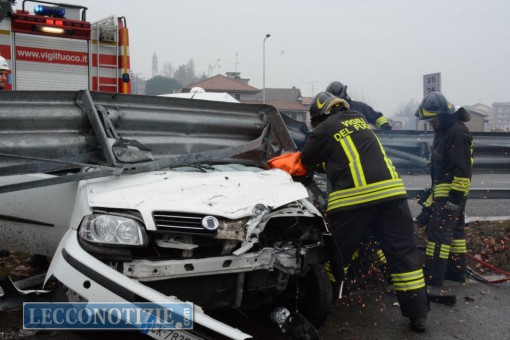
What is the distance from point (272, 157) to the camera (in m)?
4.92

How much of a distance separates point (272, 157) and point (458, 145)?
5.98 feet

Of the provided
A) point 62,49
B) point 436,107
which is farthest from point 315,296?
point 62,49

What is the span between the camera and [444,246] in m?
5.21

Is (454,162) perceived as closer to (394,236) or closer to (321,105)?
(394,236)

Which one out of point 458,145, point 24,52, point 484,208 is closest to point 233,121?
point 458,145

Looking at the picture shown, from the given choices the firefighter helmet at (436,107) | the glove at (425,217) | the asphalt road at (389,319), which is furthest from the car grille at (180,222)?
the glove at (425,217)

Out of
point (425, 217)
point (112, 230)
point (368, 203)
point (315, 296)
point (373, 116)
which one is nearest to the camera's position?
point (112, 230)

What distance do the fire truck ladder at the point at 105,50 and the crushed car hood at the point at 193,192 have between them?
5223 millimetres

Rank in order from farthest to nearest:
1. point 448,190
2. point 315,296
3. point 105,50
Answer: point 105,50 < point 448,190 < point 315,296

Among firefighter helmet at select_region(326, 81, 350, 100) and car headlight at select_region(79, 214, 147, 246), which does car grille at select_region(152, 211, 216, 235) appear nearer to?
car headlight at select_region(79, 214, 147, 246)

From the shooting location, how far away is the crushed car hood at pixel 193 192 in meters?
3.18

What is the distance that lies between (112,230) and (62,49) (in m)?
5.99

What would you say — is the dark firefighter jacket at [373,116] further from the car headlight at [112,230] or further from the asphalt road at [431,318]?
the car headlight at [112,230]

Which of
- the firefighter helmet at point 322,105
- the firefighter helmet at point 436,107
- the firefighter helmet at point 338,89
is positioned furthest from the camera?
the firefighter helmet at point 338,89
